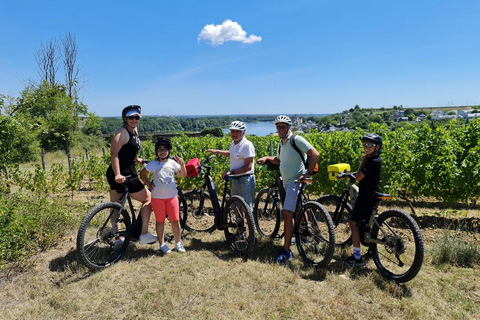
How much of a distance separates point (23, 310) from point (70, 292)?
1.44 feet

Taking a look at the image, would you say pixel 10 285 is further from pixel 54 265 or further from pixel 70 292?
pixel 70 292

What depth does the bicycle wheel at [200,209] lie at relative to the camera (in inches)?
203

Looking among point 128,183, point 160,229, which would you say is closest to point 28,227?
point 128,183

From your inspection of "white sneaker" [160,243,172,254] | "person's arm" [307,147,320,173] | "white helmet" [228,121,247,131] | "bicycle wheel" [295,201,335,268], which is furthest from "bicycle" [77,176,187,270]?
"person's arm" [307,147,320,173]

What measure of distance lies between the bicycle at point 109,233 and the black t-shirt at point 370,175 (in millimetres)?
3158

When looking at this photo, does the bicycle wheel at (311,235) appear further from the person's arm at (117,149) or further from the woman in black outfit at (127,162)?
the person's arm at (117,149)

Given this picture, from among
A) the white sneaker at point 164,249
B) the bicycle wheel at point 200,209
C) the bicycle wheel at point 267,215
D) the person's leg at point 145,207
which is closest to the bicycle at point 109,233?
the person's leg at point 145,207

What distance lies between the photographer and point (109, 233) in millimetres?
4008

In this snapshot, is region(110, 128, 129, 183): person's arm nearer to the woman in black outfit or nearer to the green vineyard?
the woman in black outfit

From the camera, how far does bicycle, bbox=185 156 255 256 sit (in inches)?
167

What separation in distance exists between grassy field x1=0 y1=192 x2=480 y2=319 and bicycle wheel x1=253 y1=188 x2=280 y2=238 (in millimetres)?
810

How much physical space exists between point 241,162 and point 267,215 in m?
1.28

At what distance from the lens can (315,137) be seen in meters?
7.96

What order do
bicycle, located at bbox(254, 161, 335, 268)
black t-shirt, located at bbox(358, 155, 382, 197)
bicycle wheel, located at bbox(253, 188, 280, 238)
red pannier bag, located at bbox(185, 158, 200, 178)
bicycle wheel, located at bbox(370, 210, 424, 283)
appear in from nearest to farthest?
bicycle wheel, located at bbox(370, 210, 424, 283), black t-shirt, located at bbox(358, 155, 382, 197), bicycle, located at bbox(254, 161, 335, 268), red pannier bag, located at bbox(185, 158, 200, 178), bicycle wheel, located at bbox(253, 188, 280, 238)
